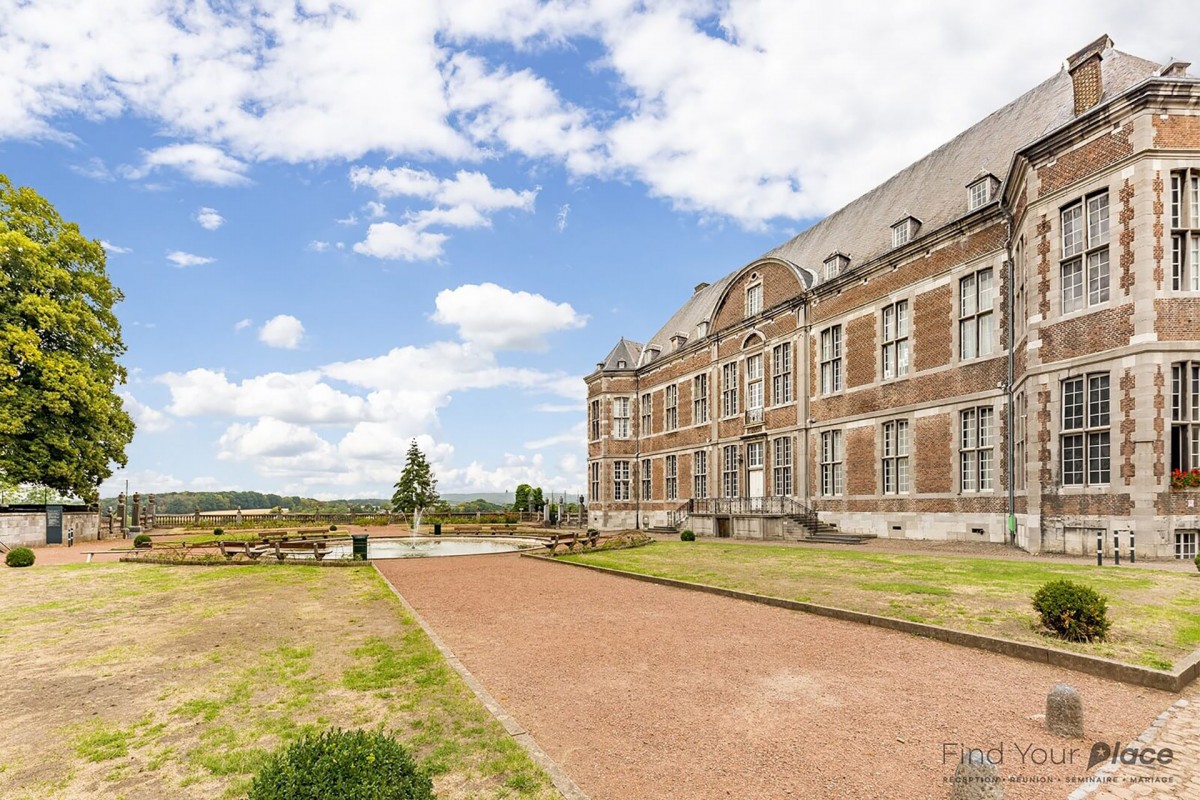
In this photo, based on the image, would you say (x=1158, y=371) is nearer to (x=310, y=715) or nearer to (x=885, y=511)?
(x=885, y=511)

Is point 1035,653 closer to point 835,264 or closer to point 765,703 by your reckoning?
point 765,703

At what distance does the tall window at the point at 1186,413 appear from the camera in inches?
652

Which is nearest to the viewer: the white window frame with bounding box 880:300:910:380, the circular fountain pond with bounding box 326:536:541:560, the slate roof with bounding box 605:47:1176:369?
the slate roof with bounding box 605:47:1176:369

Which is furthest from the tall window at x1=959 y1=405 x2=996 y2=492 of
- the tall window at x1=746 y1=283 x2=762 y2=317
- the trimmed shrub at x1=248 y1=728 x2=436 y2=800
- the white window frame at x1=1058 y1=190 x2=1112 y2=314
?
the trimmed shrub at x1=248 y1=728 x2=436 y2=800

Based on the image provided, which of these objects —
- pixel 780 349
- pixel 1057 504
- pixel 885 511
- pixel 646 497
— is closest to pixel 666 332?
pixel 646 497

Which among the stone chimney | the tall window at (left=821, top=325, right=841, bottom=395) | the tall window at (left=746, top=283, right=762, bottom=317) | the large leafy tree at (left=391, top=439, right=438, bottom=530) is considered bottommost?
the large leafy tree at (left=391, top=439, right=438, bottom=530)

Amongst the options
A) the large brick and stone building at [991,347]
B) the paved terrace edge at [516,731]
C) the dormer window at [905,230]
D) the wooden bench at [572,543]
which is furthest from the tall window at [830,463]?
the paved terrace edge at [516,731]

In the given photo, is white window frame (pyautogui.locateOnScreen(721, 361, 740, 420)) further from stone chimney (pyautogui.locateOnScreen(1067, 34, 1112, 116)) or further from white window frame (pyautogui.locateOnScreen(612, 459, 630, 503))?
stone chimney (pyautogui.locateOnScreen(1067, 34, 1112, 116))

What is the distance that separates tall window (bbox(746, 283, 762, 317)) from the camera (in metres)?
35.8

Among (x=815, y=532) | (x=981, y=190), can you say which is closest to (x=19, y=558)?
(x=815, y=532)

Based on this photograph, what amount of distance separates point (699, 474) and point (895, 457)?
50.7 ft

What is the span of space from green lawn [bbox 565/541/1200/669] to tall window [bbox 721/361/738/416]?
1699 centimetres

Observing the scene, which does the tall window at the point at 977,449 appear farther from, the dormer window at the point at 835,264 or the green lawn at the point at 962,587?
the dormer window at the point at 835,264

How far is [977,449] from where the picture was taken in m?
23.4
